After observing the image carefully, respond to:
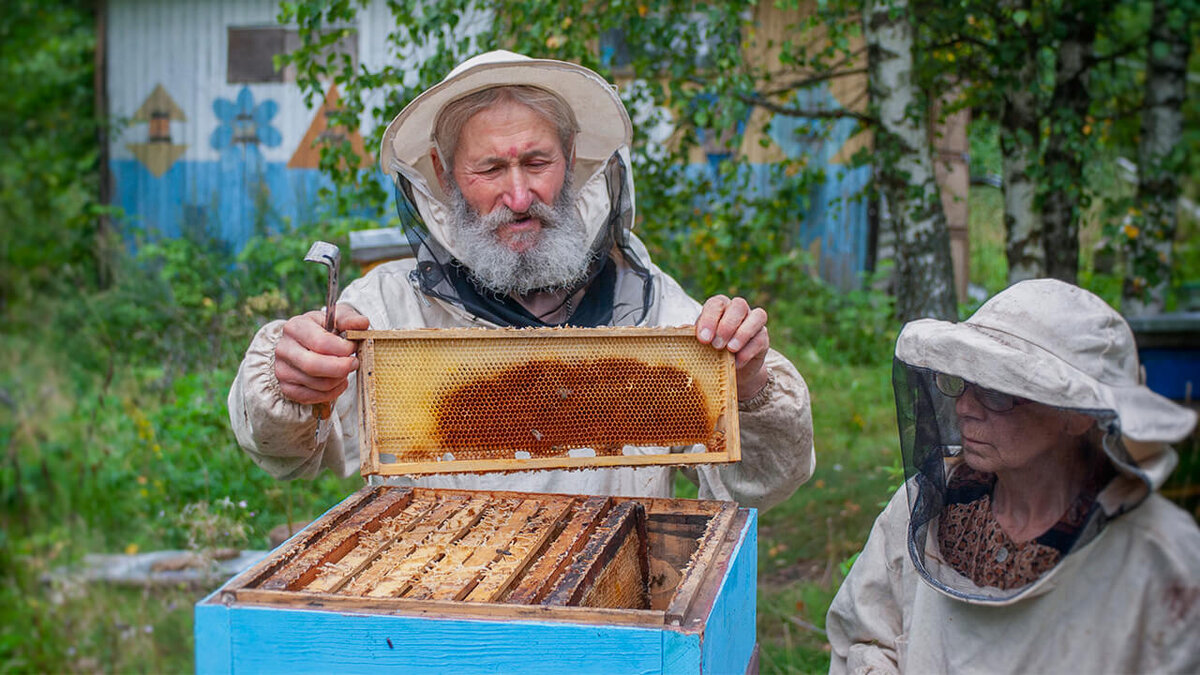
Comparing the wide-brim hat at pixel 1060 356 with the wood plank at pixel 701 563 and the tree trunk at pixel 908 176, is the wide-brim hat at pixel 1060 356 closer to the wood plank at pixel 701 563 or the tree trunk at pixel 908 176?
the wood plank at pixel 701 563

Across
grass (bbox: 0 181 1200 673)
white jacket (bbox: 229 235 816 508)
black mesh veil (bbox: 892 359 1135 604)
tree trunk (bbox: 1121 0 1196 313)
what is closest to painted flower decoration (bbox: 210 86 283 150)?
grass (bbox: 0 181 1200 673)

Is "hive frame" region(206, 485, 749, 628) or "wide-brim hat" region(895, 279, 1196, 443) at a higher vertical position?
"wide-brim hat" region(895, 279, 1196, 443)

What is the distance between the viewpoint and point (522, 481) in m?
2.74

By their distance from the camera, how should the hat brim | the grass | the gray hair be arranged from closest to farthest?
the hat brim
the gray hair
the grass

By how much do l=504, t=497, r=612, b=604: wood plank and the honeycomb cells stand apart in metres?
0.15

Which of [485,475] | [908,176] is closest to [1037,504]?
[485,475]

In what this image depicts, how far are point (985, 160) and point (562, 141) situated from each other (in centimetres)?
1228

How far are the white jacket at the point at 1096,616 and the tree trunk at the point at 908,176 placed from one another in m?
3.14

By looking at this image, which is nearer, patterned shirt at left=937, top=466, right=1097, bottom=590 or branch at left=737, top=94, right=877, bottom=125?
patterned shirt at left=937, top=466, right=1097, bottom=590

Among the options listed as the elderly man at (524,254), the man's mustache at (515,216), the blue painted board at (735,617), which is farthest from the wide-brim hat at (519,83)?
the blue painted board at (735,617)

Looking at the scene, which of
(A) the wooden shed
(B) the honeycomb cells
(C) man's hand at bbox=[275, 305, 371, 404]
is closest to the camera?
(C) man's hand at bbox=[275, 305, 371, 404]

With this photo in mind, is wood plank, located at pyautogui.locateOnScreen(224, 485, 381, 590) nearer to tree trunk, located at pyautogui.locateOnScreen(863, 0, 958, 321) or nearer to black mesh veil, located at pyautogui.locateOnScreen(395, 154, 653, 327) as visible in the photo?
black mesh veil, located at pyautogui.locateOnScreen(395, 154, 653, 327)

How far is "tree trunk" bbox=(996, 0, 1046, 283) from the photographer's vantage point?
5.27m

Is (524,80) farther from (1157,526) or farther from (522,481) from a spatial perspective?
(1157,526)
